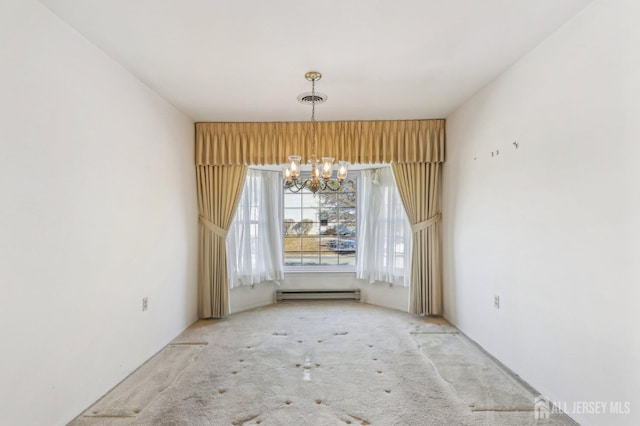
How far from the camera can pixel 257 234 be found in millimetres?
Result: 4742

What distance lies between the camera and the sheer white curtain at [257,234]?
4.50 m

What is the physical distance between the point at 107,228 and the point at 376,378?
241 cm

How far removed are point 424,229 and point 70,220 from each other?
358 centimetres

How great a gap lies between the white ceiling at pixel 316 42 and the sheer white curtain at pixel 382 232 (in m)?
1.65

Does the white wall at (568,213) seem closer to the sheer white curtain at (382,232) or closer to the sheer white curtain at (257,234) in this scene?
the sheer white curtain at (382,232)

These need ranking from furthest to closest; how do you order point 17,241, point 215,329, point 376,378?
point 215,329 < point 376,378 < point 17,241

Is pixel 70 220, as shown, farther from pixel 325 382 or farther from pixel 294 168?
pixel 325 382

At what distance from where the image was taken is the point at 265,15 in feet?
6.41

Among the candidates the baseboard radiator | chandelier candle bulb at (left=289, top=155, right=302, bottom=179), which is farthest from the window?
Answer: chandelier candle bulb at (left=289, top=155, right=302, bottom=179)

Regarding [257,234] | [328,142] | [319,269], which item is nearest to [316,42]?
[328,142]

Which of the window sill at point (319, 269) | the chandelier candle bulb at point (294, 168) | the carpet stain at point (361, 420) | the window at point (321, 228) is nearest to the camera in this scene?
the carpet stain at point (361, 420)

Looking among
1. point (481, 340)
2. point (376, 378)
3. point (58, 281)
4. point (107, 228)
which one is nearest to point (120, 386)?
point (58, 281)

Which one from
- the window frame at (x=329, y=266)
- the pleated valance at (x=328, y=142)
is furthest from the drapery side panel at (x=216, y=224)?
the window frame at (x=329, y=266)

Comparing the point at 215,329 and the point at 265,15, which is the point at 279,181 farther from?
the point at 265,15
